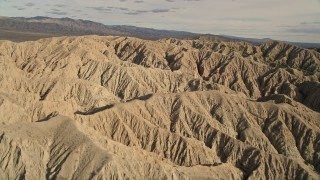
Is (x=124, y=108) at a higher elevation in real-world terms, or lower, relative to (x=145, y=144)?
higher

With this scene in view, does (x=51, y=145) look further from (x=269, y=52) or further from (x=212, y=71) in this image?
(x=269, y=52)

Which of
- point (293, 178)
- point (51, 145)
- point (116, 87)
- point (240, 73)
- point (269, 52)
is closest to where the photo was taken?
point (51, 145)

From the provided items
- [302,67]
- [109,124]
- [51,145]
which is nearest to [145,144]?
[109,124]

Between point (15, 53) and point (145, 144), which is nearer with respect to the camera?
point (145, 144)

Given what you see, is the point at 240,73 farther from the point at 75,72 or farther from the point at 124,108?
the point at 124,108

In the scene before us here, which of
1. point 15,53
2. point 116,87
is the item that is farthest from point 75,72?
point 15,53

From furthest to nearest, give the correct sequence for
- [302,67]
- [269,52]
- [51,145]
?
[269,52]
[302,67]
[51,145]
